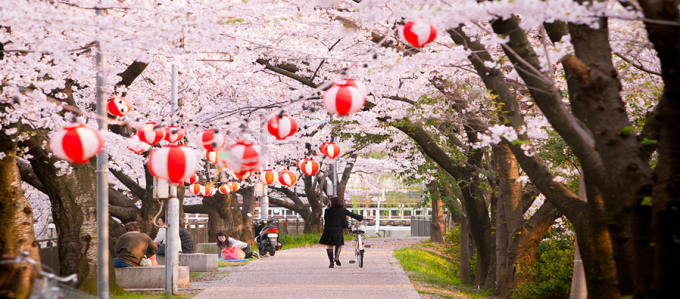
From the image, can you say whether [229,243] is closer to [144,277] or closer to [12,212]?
[144,277]

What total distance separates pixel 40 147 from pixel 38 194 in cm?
1640

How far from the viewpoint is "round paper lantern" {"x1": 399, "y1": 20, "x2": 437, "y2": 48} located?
636 centimetres

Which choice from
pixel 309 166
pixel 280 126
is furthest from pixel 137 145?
pixel 309 166

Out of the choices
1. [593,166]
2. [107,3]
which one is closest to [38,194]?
[107,3]

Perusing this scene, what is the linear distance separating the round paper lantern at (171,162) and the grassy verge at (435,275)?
545 centimetres

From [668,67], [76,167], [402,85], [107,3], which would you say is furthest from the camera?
[402,85]

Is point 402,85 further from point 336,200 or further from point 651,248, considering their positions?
point 651,248

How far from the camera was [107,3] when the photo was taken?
902 centimetres

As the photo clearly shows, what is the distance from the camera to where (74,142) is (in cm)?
649

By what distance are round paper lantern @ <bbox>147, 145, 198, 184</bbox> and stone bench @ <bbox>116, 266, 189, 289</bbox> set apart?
187 inches

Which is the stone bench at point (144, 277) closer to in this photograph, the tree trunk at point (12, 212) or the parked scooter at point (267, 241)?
the tree trunk at point (12, 212)

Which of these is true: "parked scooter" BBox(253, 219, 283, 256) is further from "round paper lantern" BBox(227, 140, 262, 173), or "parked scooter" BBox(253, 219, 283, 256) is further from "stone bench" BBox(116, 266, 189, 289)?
"round paper lantern" BBox(227, 140, 262, 173)

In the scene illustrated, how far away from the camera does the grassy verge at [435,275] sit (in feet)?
38.3

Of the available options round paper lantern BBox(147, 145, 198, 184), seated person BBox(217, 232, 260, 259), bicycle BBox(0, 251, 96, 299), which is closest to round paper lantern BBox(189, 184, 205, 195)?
seated person BBox(217, 232, 260, 259)
